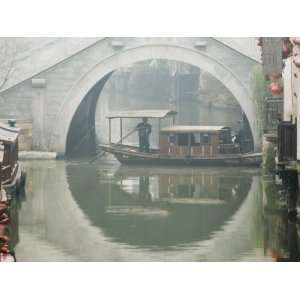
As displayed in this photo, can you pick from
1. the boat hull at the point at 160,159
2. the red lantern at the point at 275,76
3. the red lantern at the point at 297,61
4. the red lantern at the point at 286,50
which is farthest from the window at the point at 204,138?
the red lantern at the point at 297,61

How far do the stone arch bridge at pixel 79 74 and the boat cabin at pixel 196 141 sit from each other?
1.75 feet

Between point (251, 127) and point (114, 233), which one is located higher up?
point (251, 127)

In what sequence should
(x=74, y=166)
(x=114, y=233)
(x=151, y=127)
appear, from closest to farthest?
(x=114, y=233)
(x=74, y=166)
(x=151, y=127)

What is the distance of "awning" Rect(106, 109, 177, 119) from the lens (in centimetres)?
1240

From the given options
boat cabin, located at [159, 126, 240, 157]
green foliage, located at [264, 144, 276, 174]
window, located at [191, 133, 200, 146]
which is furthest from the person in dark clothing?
green foliage, located at [264, 144, 276, 174]

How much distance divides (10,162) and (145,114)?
3.15 m

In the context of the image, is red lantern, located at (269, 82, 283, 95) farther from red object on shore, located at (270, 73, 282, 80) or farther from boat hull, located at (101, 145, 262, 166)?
boat hull, located at (101, 145, 262, 166)

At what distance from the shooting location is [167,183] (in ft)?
37.2

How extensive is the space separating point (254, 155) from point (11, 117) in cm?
335

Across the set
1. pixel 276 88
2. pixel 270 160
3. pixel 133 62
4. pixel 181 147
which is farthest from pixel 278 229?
pixel 133 62

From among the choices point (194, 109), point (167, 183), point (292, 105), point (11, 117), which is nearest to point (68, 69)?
point (11, 117)

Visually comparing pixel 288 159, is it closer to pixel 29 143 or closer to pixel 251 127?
pixel 251 127

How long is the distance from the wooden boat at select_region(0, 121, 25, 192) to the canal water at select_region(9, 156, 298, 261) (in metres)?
0.17

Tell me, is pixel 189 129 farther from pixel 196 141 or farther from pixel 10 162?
pixel 10 162
